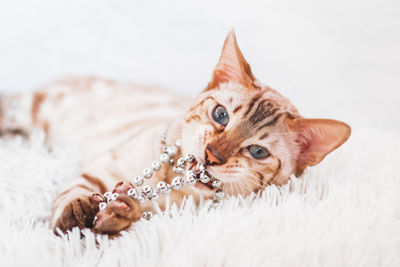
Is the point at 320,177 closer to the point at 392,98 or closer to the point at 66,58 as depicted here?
the point at 392,98

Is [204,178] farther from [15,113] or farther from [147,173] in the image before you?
[15,113]

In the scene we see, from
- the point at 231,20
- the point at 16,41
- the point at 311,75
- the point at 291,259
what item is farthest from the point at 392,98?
the point at 16,41

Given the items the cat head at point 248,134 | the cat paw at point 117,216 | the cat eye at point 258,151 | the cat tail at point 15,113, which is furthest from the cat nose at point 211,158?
the cat tail at point 15,113

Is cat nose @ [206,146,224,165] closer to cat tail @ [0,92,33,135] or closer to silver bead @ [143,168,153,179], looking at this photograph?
silver bead @ [143,168,153,179]

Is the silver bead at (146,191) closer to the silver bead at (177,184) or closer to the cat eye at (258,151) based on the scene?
the silver bead at (177,184)

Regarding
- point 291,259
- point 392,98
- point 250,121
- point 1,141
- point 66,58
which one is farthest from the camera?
point 66,58

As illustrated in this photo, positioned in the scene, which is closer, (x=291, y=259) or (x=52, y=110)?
(x=291, y=259)
